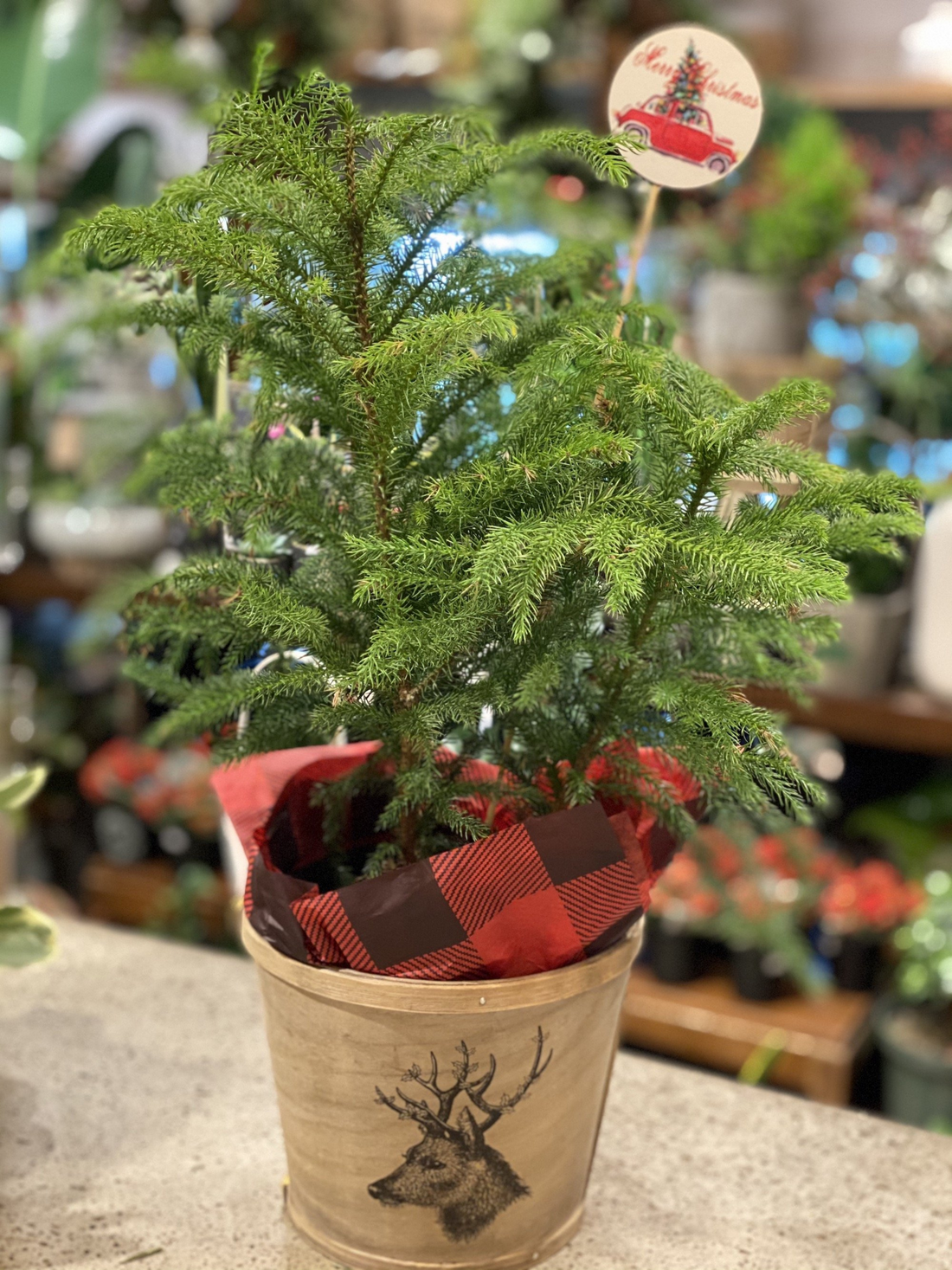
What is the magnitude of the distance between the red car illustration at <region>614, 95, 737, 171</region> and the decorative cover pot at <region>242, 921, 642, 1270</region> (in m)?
0.44

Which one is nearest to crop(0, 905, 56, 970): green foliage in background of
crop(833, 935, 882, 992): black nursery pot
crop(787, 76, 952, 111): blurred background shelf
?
crop(833, 935, 882, 992): black nursery pot

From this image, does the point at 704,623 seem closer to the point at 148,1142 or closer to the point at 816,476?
the point at 816,476

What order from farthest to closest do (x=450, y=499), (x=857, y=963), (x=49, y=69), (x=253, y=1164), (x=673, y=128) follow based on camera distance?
(x=49, y=69) < (x=857, y=963) < (x=253, y=1164) < (x=673, y=128) < (x=450, y=499)

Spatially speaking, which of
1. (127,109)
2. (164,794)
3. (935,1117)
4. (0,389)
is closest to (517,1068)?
(935,1117)

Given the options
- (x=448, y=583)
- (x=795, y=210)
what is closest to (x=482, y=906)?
(x=448, y=583)

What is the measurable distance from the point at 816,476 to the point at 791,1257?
1.50 ft

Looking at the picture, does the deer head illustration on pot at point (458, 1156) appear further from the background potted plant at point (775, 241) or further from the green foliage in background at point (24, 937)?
the background potted plant at point (775, 241)

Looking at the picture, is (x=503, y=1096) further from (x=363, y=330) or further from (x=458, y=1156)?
(x=363, y=330)

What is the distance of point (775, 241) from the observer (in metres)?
1.96

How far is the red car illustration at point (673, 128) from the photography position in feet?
2.29

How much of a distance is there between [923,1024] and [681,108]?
158cm

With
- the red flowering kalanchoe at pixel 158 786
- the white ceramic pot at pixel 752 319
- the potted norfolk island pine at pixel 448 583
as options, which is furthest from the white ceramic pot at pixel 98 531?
the potted norfolk island pine at pixel 448 583

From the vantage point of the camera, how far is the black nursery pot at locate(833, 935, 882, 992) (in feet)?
6.30

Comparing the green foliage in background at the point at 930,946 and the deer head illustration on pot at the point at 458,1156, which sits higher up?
the deer head illustration on pot at the point at 458,1156
